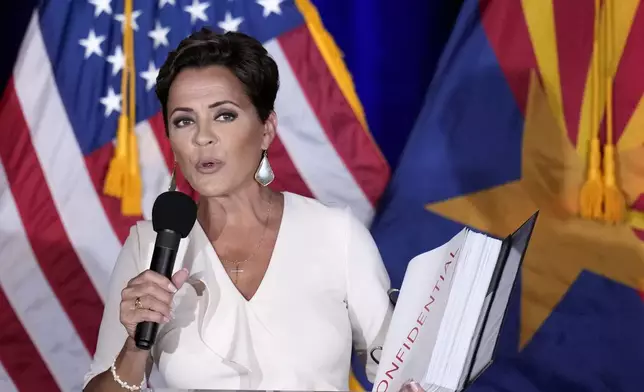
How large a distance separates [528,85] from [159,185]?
0.77 metres

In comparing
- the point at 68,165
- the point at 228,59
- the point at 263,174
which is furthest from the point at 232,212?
the point at 68,165

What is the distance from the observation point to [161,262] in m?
0.85

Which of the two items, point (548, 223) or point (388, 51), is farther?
point (388, 51)

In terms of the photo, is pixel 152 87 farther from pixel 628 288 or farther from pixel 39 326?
pixel 628 288

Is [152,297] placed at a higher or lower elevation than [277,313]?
higher

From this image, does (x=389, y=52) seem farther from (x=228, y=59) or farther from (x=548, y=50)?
(x=228, y=59)

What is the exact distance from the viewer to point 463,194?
157cm

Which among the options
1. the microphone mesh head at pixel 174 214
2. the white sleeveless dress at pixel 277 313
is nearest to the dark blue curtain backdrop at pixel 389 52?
the white sleeveless dress at pixel 277 313

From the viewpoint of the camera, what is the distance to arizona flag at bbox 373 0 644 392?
57.3 inches

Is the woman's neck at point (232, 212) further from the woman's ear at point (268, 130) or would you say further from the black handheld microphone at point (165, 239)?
the black handheld microphone at point (165, 239)

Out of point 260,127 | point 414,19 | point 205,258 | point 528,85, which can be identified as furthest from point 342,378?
point 414,19

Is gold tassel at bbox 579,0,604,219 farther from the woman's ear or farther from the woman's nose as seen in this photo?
the woman's nose

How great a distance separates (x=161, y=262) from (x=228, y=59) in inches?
15.1

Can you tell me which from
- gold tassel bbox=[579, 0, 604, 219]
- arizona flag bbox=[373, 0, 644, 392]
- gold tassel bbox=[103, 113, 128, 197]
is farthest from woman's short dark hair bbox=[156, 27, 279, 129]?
gold tassel bbox=[579, 0, 604, 219]
